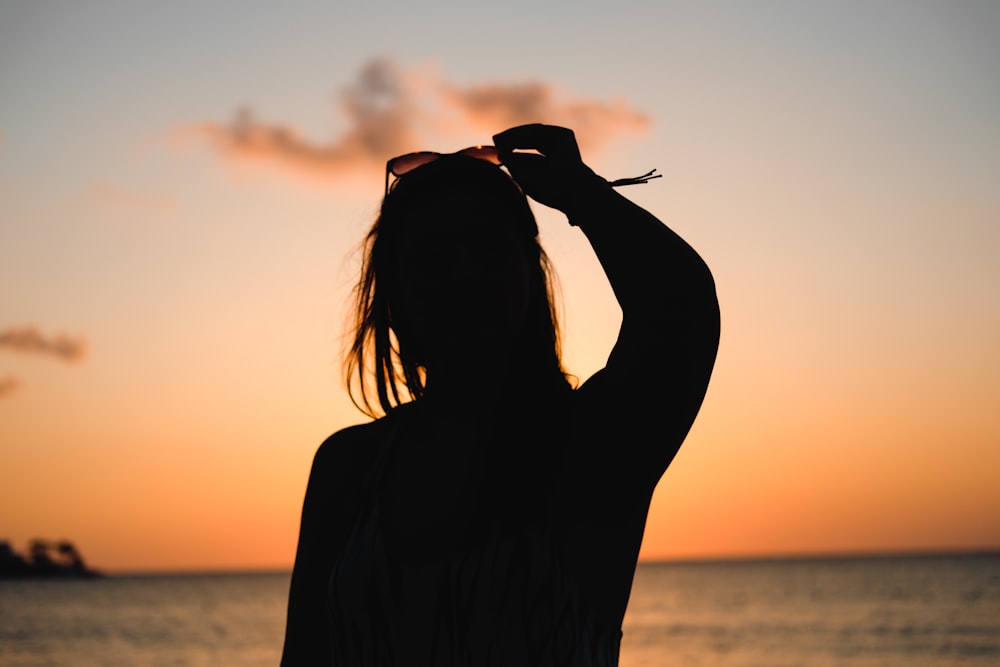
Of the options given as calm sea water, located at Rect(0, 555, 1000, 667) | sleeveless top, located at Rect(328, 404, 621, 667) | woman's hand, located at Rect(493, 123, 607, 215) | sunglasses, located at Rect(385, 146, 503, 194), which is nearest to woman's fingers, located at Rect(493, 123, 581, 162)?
woman's hand, located at Rect(493, 123, 607, 215)

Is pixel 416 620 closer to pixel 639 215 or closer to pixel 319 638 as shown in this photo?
pixel 319 638

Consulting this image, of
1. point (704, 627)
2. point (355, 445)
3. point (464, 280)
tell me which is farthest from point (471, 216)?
point (704, 627)

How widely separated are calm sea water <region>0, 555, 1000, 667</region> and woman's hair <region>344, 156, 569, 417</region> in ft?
141

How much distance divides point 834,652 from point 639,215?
162 ft

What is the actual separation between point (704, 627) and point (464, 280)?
205 feet

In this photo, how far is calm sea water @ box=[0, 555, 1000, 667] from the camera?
45.5 m

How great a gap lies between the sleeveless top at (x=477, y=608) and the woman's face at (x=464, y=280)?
1.09ft

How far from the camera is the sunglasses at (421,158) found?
2059mm

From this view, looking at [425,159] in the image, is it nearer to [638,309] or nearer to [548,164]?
[548,164]

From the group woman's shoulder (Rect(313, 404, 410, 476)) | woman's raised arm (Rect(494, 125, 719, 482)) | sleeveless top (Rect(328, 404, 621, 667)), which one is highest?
woman's raised arm (Rect(494, 125, 719, 482))

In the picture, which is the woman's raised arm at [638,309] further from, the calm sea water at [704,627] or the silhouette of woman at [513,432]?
the calm sea water at [704,627]

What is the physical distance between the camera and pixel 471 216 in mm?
1956

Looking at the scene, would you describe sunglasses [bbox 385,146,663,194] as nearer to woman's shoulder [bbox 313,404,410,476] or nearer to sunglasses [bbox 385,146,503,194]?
sunglasses [bbox 385,146,503,194]

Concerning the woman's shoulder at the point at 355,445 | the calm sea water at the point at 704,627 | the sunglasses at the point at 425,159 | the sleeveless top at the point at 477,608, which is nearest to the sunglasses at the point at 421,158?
the sunglasses at the point at 425,159
